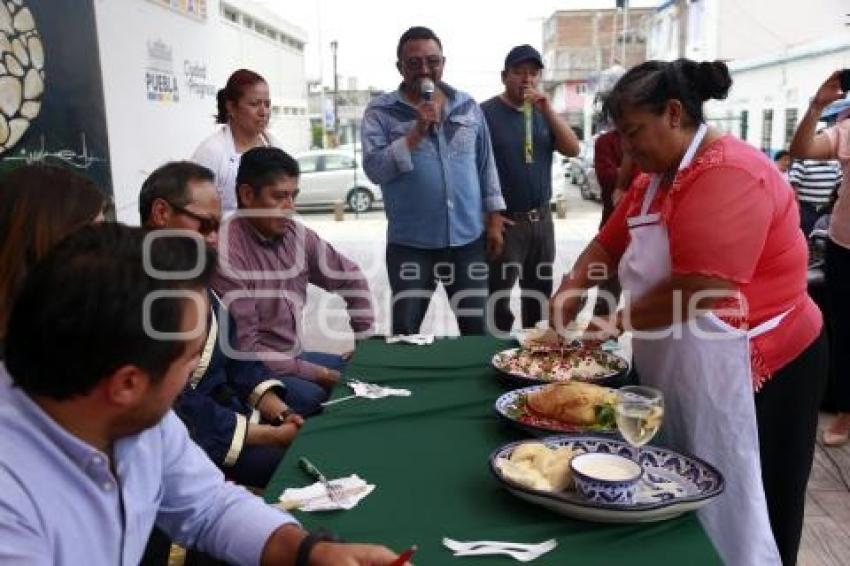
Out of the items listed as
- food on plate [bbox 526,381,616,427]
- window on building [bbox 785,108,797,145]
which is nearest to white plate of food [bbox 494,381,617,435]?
food on plate [bbox 526,381,616,427]

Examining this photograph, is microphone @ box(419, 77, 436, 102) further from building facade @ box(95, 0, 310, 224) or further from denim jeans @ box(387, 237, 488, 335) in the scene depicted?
building facade @ box(95, 0, 310, 224)

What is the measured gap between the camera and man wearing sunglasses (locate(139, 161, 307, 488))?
1725 millimetres

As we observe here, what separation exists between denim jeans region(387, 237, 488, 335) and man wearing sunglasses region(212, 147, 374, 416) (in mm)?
580

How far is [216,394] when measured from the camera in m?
1.92

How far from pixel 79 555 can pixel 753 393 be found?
1351 millimetres

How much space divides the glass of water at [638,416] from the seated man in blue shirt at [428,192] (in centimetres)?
175

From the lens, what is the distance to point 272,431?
185 centimetres

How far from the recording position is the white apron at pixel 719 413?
55.1 inches

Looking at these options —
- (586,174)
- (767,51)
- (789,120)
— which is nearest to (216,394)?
(586,174)

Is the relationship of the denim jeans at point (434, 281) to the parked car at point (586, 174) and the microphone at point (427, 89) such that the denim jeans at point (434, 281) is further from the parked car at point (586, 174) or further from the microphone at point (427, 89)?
the parked car at point (586, 174)

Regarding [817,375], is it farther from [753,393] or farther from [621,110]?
[621,110]

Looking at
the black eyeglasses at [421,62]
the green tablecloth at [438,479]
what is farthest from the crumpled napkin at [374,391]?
the black eyeglasses at [421,62]

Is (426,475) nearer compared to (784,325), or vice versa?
(426,475)

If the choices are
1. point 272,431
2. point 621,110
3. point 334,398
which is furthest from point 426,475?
point 621,110
